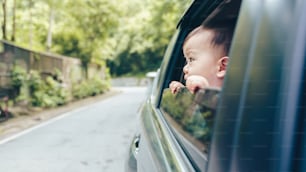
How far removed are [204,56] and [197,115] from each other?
171mm

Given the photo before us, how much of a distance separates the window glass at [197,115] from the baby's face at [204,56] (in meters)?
0.06

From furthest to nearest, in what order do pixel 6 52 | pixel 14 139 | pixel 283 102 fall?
pixel 6 52, pixel 14 139, pixel 283 102

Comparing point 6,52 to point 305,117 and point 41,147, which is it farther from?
point 305,117

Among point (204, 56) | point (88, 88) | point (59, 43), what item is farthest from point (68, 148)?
point (59, 43)

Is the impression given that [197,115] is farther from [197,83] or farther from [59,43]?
[59,43]

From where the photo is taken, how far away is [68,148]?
6008mm

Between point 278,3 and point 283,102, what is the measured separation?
0.16 m

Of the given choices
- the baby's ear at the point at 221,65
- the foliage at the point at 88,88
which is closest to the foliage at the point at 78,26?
the foliage at the point at 88,88

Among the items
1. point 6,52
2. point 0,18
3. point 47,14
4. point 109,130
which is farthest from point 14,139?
point 47,14

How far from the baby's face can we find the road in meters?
2.68

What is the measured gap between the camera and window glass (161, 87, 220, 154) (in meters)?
0.83

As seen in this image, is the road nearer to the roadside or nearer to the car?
the roadside

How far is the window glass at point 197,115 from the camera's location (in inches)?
A: 32.7

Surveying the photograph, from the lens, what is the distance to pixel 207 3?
1.30 m
